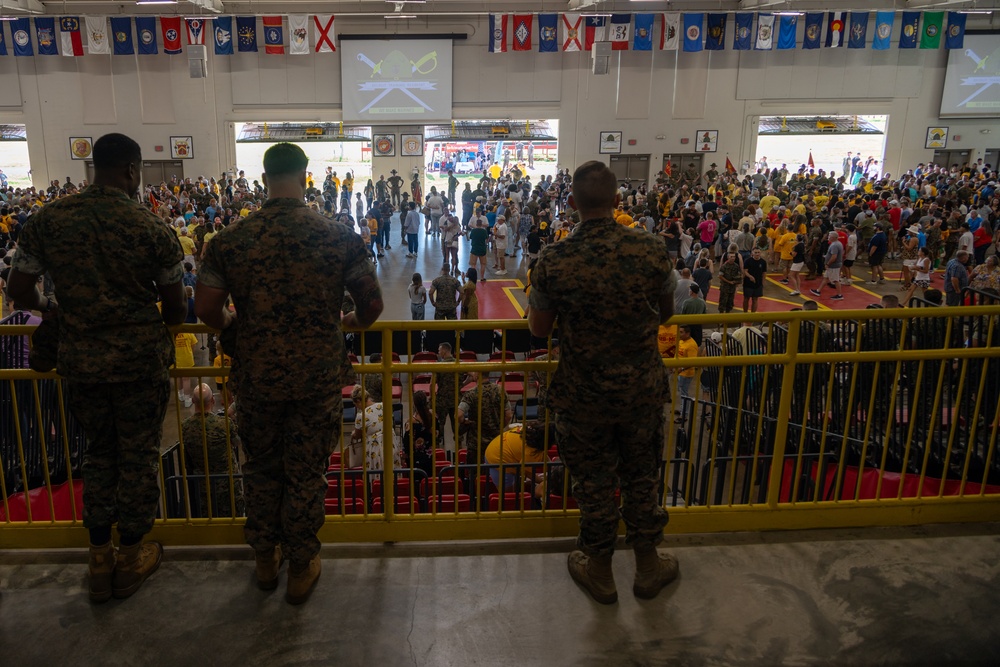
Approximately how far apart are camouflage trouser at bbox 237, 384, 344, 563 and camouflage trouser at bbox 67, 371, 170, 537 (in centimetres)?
44

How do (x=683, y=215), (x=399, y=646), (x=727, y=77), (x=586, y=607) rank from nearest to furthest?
(x=399, y=646), (x=586, y=607), (x=683, y=215), (x=727, y=77)

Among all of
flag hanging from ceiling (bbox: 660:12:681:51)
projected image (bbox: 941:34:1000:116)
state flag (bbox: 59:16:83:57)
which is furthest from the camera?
projected image (bbox: 941:34:1000:116)

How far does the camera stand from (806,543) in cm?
393

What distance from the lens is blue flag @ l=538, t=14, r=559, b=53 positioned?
25.8m

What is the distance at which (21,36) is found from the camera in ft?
85.0

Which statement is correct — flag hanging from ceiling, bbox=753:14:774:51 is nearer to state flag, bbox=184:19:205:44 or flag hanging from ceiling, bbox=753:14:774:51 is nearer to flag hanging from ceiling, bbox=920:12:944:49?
flag hanging from ceiling, bbox=920:12:944:49

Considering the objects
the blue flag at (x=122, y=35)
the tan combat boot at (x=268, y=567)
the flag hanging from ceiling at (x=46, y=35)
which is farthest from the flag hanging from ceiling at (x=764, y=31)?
the tan combat boot at (x=268, y=567)

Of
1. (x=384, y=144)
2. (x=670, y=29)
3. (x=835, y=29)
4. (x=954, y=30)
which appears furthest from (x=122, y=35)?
(x=954, y=30)

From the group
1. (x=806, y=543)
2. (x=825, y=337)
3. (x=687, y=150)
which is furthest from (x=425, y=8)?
(x=806, y=543)

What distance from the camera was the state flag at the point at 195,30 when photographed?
25.5 m

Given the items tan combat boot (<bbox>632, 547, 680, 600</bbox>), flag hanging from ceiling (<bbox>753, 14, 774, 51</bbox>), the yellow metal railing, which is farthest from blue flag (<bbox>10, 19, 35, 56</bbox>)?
tan combat boot (<bbox>632, 547, 680, 600</bbox>)

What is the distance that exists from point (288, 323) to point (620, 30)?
84.1 feet

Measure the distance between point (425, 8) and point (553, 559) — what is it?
28196 millimetres

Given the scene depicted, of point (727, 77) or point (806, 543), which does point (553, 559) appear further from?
point (727, 77)
